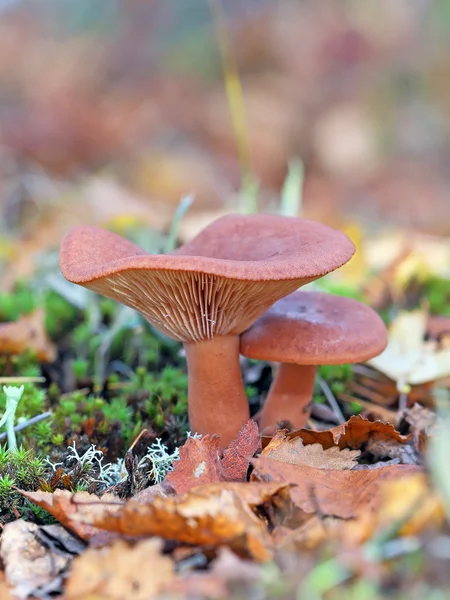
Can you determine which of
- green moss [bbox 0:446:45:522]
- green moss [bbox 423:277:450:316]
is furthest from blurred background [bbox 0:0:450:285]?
green moss [bbox 0:446:45:522]

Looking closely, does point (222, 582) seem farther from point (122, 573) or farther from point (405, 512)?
point (405, 512)

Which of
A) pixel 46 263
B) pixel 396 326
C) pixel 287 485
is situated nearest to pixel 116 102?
pixel 46 263

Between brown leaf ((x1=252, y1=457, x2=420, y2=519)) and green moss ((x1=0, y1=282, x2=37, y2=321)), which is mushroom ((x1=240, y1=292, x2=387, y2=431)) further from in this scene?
green moss ((x1=0, y1=282, x2=37, y2=321))

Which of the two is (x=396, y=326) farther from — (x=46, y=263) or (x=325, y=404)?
(x=46, y=263)

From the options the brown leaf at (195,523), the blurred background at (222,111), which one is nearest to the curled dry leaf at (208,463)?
the brown leaf at (195,523)

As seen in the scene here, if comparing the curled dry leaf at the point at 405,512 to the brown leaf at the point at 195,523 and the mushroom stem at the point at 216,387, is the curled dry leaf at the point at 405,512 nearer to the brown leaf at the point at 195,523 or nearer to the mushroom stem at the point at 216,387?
the brown leaf at the point at 195,523

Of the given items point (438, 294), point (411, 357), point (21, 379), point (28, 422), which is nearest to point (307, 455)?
point (28, 422)
